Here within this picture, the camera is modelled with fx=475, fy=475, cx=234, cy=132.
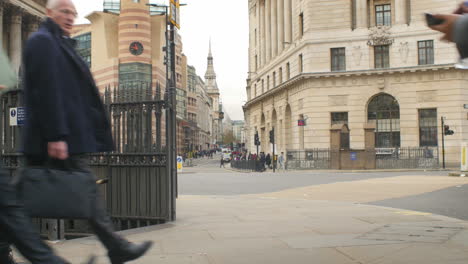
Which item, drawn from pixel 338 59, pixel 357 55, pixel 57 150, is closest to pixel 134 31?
pixel 338 59

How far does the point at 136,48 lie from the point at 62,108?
57362 millimetres

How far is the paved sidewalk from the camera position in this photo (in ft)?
15.4

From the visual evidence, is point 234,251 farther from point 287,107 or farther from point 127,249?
point 287,107

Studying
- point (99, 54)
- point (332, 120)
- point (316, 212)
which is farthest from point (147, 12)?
point (316, 212)

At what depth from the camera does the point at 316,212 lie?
28.3 ft

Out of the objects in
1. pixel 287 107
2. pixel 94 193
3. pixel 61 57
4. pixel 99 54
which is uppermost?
pixel 99 54

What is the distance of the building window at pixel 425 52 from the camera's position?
39.8m

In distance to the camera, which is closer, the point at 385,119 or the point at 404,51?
the point at 404,51

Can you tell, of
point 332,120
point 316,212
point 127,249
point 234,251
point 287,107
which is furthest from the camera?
point 287,107

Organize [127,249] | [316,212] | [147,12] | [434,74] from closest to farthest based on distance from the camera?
1. [127,249]
2. [316,212]
3. [434,74]
4. [147,12]

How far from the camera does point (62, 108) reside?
3.22 metres

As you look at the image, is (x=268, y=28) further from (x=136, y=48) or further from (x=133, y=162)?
(x=133, y=162)

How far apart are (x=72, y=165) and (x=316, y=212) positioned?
6.08 meters

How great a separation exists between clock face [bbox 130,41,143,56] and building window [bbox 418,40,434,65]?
33077 millimetres
